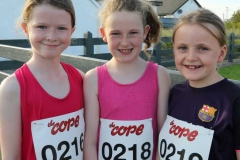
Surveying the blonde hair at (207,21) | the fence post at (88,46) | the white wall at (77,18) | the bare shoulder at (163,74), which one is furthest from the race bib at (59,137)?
the white wall at (77,18)

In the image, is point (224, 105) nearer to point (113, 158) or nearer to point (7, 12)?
point (113, 158)

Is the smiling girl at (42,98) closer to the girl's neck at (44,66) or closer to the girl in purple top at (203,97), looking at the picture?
the girl's neck at (44,66)

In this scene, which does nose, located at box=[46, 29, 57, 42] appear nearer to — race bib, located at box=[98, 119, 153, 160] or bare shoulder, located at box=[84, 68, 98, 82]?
bare shoulder, located at box=[84, 68, 98, 82]

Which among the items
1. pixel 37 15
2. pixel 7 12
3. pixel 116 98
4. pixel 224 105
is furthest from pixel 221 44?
pixel 7 12

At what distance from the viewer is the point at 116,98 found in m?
1.83

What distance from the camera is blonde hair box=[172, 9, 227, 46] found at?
1.65m

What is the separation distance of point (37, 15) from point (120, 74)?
60cm

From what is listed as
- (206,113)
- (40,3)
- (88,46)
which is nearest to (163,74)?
(206,113)

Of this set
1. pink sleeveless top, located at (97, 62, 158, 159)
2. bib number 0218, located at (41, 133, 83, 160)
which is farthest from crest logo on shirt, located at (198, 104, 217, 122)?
bib number 0218, located at (41, 133, 83, 160)

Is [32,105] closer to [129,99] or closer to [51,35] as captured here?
[51,35]

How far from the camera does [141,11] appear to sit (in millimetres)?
1900

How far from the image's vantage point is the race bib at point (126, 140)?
1776 mm

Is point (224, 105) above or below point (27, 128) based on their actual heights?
above

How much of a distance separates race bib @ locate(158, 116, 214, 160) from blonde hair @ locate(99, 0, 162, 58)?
65 cm
